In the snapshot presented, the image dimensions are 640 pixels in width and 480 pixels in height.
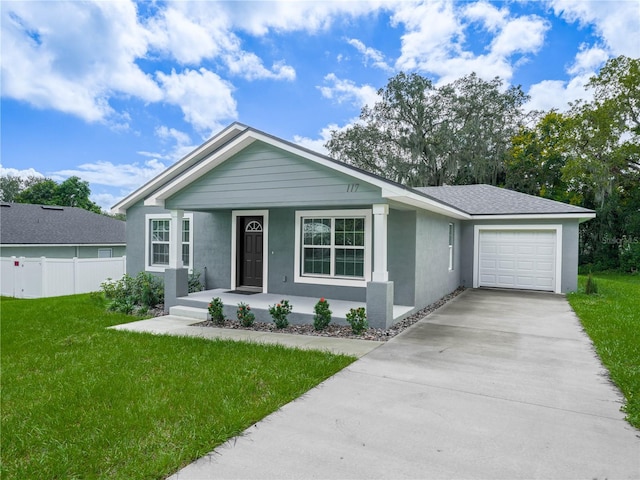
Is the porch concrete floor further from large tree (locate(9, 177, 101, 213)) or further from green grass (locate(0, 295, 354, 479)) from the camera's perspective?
large tree (locate(9, 177, 101, 213))

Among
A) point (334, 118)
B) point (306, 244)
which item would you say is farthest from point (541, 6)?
point (334, 118)

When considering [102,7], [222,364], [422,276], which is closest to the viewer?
[222,364]

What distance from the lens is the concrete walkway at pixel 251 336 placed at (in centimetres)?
602

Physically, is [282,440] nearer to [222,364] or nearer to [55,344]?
[222,364]

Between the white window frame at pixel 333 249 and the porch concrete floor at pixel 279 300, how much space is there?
45 cm

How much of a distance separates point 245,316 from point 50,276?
948 centimetres

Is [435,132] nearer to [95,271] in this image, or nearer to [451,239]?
[451,239]

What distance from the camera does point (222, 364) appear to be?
199 inches

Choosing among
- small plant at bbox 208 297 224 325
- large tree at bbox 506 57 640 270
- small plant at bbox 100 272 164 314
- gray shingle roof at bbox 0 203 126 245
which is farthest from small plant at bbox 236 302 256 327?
large tree at bbox 506 57 640 270

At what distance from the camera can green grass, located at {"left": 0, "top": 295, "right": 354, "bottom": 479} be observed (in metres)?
2.94

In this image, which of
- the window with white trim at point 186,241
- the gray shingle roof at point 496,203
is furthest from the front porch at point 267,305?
the gray shingle roof at point 496,203

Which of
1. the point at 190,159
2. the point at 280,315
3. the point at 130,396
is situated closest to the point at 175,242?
the point at 190,159

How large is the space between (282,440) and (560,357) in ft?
15.0

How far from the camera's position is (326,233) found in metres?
9.25
